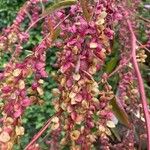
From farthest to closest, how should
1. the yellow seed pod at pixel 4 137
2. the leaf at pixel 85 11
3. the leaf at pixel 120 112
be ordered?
the leaf at pixel 120 112 < the leaf at pixel 85 11 < the yellow seed pod at pixel 4 137

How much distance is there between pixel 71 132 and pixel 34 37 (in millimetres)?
2546

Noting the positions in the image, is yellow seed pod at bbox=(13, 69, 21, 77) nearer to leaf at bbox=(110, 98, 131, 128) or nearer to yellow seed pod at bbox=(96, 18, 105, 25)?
yellow seed pod at bbox=(96, 18, 105, 25)

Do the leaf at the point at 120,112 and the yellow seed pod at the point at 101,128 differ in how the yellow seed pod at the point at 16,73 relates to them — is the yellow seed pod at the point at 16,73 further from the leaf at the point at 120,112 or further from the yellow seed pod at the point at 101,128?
the leaf at the point at 120,112

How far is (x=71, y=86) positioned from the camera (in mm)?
590

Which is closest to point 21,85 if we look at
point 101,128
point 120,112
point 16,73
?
point 16,73

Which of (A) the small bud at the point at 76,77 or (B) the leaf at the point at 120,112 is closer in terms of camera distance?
(A) the small bud at the point at 76,77

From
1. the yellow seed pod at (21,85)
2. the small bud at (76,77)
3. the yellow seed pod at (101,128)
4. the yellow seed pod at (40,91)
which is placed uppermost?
the yellow seed pod at (21,85)

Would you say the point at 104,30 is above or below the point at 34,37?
above

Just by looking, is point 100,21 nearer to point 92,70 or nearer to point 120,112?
point 92,70

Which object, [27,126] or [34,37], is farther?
[34,37]

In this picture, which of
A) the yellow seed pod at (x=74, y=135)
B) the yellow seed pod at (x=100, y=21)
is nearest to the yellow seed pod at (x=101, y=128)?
the yellow seed pod at (x=74, y=135)

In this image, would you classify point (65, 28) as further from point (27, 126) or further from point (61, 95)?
point (27, 126)

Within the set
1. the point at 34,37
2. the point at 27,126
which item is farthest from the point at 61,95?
the point at 34,37

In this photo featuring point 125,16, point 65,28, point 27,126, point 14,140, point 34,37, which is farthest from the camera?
point 34,37
